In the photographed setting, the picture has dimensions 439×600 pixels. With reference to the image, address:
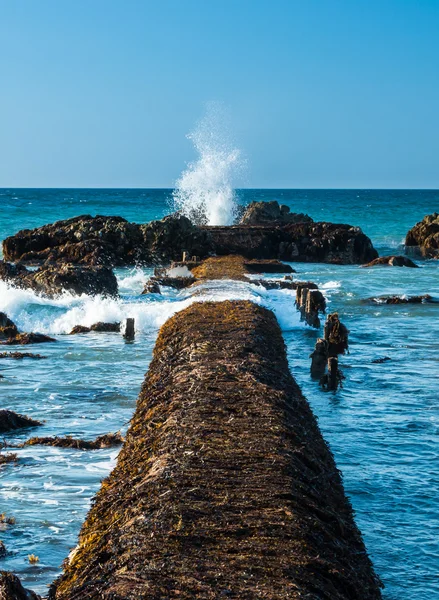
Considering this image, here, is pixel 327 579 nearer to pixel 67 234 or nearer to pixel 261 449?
pixel 261 449

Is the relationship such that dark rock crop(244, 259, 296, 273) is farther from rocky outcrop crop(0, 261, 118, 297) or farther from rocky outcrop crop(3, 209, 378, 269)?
rocky outcrop crop(0, 261, 118, 297)

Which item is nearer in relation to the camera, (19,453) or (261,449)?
(261,449)

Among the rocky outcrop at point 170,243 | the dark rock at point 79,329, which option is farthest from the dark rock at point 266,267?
the dark rock at point 79,329

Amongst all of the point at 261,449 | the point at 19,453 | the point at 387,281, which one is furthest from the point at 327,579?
the point at 387,281

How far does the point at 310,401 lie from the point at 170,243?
87.0ft

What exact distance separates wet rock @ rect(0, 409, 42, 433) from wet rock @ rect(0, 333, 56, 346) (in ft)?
26.2

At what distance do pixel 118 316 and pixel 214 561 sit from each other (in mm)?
17716

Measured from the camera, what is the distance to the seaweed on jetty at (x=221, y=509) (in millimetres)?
4980

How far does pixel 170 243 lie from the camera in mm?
40125

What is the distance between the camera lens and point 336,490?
7520 mm

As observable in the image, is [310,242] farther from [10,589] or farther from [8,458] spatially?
[10,589]

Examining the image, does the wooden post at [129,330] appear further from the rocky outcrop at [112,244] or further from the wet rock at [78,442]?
the rocky outcrop at [112,244]

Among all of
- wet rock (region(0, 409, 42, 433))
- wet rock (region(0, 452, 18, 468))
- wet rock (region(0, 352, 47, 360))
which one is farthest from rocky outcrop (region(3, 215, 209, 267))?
wet rock (region(0, 452, 18, 468))

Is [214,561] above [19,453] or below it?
above
